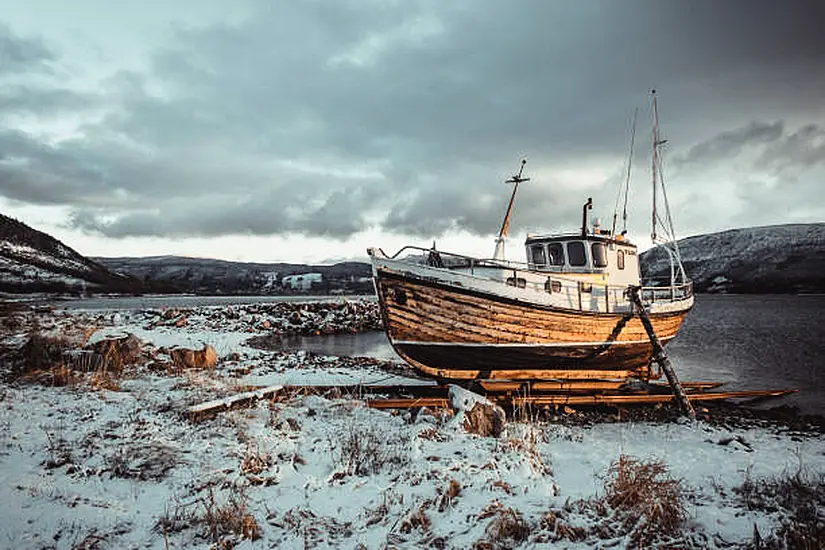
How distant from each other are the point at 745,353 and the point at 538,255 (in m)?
16.5

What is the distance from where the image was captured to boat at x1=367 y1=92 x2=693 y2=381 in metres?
11.1

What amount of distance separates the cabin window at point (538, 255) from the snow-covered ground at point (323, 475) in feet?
20.5

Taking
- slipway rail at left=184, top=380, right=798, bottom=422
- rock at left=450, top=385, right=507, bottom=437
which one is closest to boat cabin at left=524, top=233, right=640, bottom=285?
slipway rail at left=184, top=380, right=798, bottom=422

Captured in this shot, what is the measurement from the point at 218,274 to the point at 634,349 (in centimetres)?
16699

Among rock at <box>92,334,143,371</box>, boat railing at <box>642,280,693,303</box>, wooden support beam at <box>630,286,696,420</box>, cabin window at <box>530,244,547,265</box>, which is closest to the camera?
rock at <box>92,334,143,371</box>

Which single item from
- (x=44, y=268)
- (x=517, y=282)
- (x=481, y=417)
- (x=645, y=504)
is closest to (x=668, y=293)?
(x=517, y=282)

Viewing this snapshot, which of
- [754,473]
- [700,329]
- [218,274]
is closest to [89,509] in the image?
[754,473]

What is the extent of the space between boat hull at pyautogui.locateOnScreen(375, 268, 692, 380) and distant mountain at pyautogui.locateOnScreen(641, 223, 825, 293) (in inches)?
4888

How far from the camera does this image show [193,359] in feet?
41.6

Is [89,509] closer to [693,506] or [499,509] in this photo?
[499,509]

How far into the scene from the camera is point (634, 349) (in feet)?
48.0

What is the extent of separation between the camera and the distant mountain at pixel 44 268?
3187 inches

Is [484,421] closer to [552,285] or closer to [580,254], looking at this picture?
[552,285]

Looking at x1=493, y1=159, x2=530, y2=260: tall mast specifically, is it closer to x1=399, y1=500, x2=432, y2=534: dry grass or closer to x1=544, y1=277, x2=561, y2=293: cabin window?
x1=544, y1=277, x2=561, y2=293: cabin window
